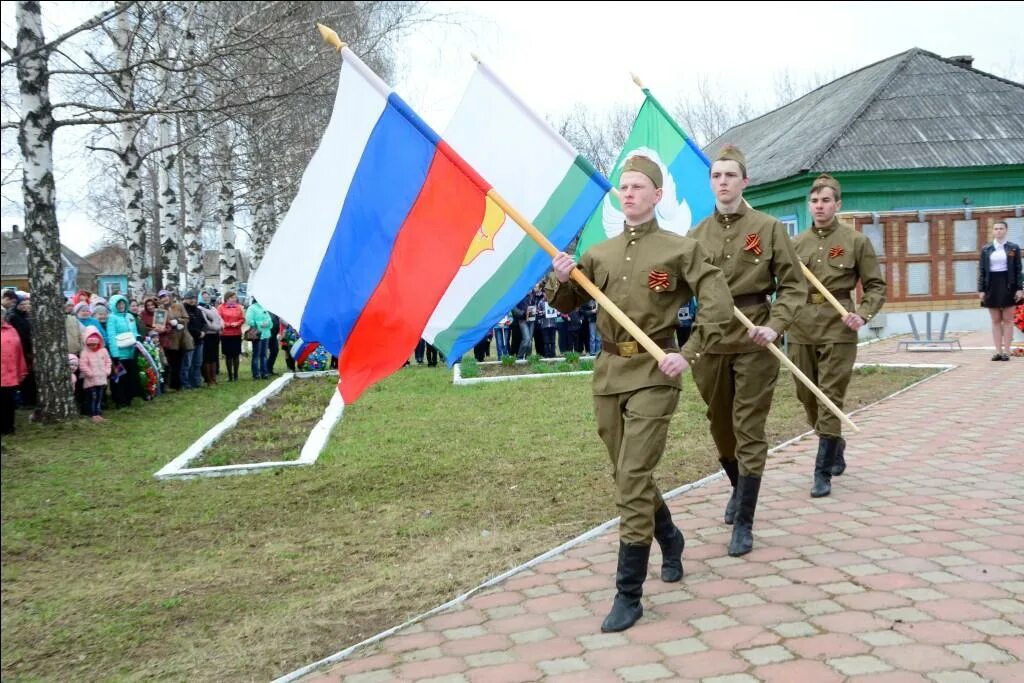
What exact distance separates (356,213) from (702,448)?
14.9 feet

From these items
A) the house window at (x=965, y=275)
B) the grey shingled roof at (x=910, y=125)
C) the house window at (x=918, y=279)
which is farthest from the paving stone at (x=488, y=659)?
the house window at (x=965, y=275)

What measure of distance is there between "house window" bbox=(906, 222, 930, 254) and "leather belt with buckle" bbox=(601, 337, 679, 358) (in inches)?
693

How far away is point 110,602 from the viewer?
18.2 ft

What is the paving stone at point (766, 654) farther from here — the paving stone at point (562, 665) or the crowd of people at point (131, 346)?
the crowd of people at point (131, 346)

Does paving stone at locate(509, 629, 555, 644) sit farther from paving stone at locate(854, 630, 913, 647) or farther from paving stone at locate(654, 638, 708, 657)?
paving stone at locate(854, 630, 913, 647)

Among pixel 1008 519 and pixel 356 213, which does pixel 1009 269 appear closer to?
pixel 1008 519

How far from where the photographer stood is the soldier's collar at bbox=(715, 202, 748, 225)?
573 cm

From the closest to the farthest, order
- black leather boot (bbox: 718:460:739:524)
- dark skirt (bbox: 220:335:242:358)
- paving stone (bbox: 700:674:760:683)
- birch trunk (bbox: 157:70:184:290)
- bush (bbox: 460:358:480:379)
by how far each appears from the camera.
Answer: paving stone (bbox: 700:674:760:683)
black leather boot (bbox: 718:460:739:524)
bush (bbox: 460:358:480:379)
dark skirt (bbox: 220:335:242:358)
birch trunk (bbox: 157:70:184:290)

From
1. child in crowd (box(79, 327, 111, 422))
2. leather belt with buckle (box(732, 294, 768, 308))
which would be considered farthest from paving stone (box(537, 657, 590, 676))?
child in crowd (box(79, 327, 111, 422))

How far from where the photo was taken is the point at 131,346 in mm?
14320

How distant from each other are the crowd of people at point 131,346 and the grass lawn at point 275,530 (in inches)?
45.4

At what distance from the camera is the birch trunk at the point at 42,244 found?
1253 cm

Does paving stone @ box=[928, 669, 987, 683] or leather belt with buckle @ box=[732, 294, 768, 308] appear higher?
leather belt with buckle @ box=[732, 294, 768, 308]

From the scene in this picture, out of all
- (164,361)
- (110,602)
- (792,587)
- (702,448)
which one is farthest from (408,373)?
(792,587)
